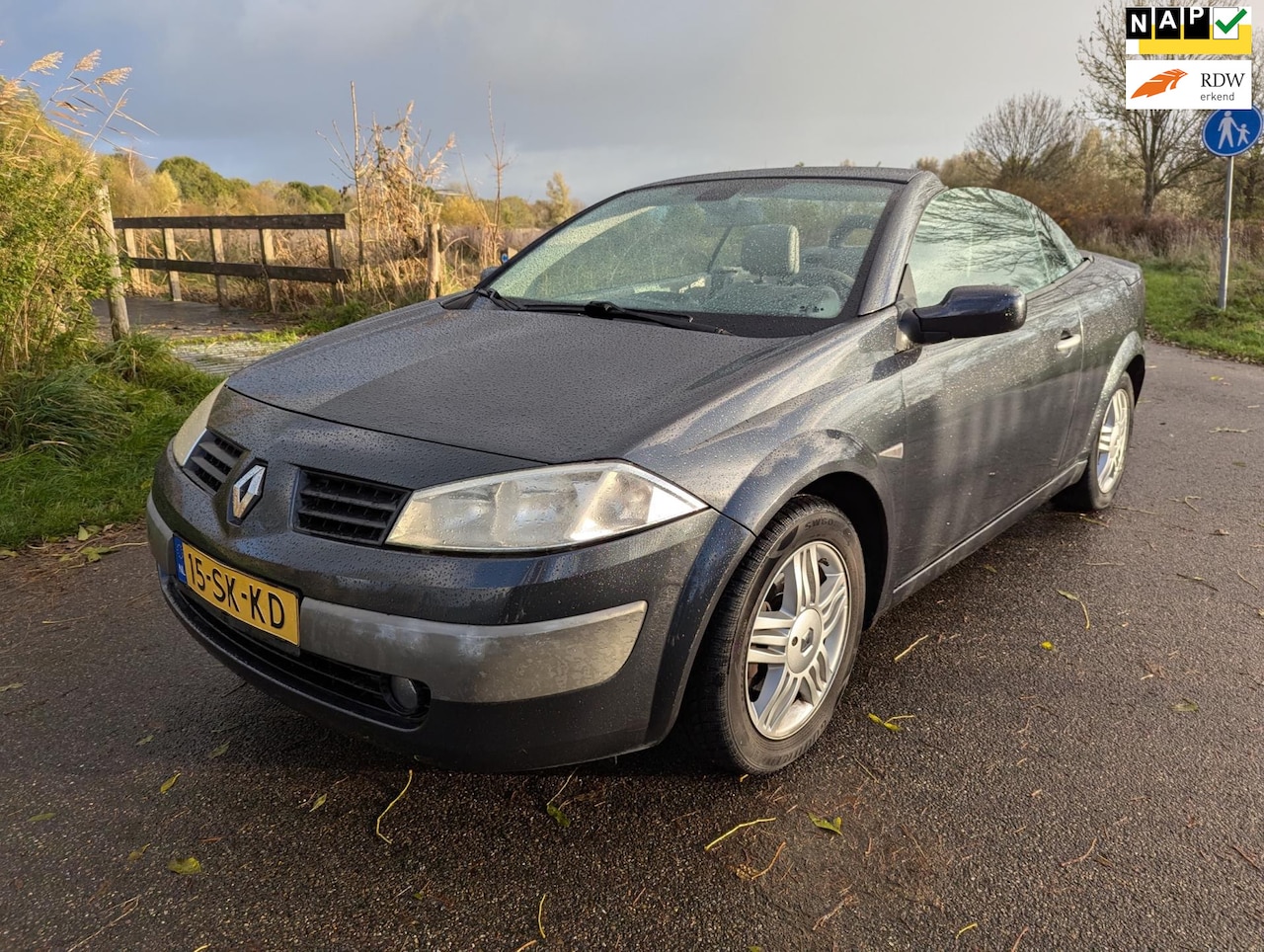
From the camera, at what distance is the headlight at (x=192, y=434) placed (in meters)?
2.45

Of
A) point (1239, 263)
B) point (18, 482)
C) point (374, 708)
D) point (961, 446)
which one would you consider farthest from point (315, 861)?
point (1239, 263)

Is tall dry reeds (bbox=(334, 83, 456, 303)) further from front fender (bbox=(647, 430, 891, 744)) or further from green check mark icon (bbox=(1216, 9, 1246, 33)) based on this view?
green check mark icon (bbox=(1216, 9, 1246, 33))

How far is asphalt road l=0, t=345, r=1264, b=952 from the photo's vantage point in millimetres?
1851

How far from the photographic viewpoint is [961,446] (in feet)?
9.18

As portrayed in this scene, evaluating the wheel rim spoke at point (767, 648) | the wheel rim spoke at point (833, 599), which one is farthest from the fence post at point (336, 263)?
the wheel rim spoke at point (767, 648)

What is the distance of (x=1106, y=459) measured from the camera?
4238 millimetres

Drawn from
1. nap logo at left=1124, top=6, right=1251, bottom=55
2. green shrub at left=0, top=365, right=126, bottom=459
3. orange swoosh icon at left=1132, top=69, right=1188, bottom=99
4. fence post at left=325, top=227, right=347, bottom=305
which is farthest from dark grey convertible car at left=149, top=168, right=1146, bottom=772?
orange swoosh icon at left=1132, top=69, right=1188, bottom=99

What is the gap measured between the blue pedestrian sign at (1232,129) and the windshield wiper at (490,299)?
1007 cm

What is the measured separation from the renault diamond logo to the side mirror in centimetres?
174

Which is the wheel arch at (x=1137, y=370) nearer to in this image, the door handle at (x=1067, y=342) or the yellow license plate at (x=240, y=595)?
the door handle at (x=1067, y=342)

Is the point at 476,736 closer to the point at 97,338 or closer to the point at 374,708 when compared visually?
the point at 374,708

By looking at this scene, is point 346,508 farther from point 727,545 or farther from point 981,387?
point 981,387

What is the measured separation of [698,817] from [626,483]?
34.1 inches

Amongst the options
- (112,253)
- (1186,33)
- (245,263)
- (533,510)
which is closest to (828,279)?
(533,510)
